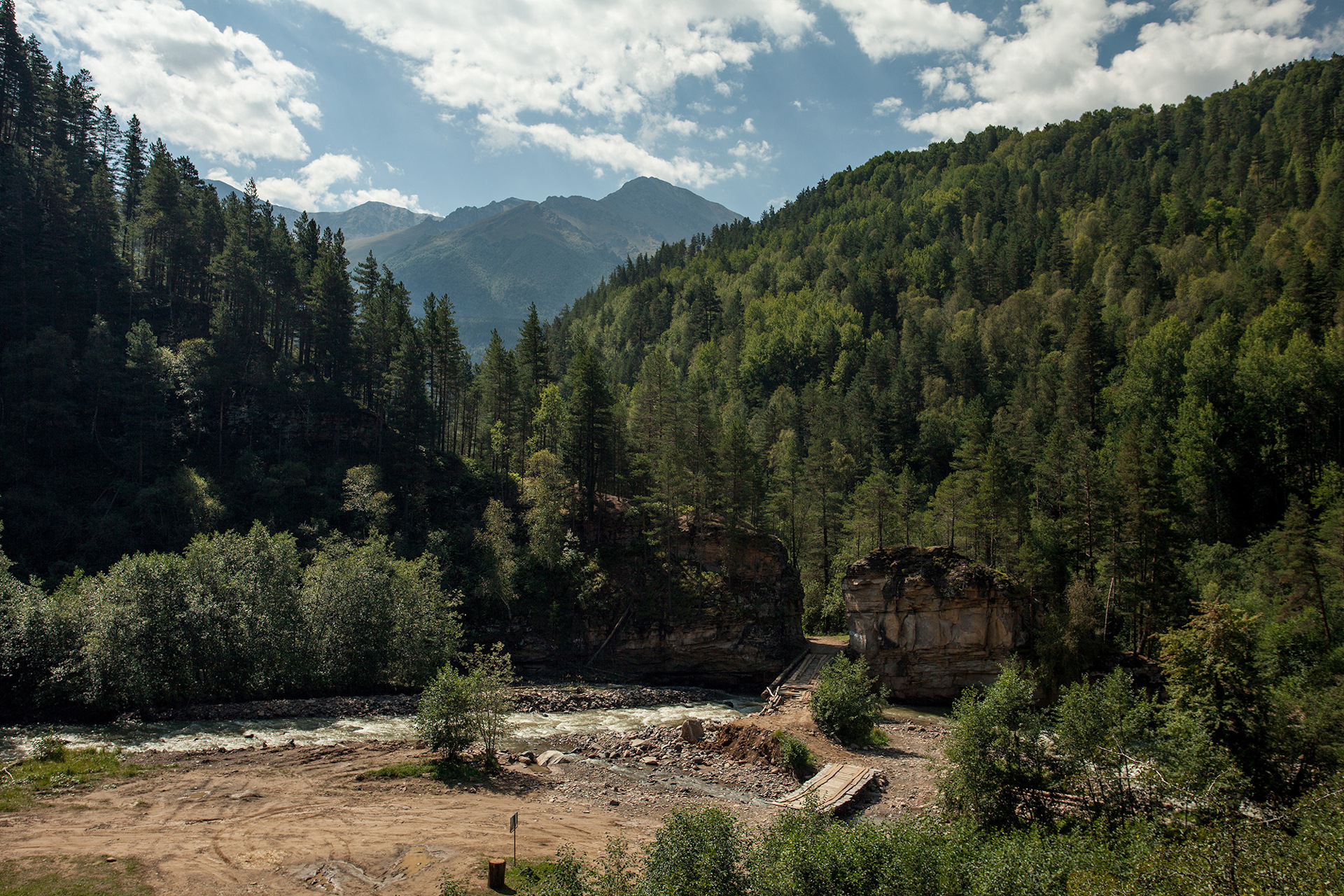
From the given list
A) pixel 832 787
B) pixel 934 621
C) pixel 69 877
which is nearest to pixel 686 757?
pixel 832 787

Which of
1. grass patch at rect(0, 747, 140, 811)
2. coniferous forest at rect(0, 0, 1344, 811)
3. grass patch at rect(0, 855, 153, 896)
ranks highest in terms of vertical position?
coniferous forest at rect(0, 0, 1344, 811)

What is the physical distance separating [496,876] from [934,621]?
34.3 meters

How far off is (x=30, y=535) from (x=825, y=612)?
212 feet

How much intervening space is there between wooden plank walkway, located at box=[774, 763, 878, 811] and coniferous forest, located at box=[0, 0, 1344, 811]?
644 inches

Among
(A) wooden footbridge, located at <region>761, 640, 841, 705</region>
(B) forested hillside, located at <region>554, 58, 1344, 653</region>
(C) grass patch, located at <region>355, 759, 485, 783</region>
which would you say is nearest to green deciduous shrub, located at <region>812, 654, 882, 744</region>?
(A) wooden footbridge, located at <region>761, 640, 841, 705</region>

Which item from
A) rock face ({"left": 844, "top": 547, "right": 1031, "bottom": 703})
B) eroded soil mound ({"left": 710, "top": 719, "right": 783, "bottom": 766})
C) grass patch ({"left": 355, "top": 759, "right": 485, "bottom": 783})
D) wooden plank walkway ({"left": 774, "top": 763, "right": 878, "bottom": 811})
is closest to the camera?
wooden plank walkway ({"left": 774, "top": 763, "right": 878, "bottom": 811})

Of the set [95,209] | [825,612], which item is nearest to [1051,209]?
[825,612]

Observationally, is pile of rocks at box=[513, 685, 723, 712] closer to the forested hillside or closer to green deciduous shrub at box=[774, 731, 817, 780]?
green deciduous shrub at box=[774, 731, 817, 780]

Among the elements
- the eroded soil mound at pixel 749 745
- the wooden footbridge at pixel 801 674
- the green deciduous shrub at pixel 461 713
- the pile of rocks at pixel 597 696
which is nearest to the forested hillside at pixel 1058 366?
the wooden footbridge at pixel 801 674

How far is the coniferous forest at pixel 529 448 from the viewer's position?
37281 mm

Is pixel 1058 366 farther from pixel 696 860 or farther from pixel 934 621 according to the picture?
pixel 696 860

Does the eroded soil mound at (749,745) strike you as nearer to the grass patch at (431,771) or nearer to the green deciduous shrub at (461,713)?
the green deciduous shrub at (461,713)

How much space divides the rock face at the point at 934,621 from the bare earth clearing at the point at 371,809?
36.6 feet

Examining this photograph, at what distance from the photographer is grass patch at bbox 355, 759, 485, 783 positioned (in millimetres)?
26938
